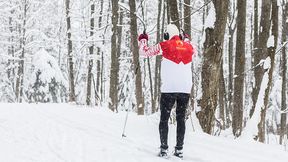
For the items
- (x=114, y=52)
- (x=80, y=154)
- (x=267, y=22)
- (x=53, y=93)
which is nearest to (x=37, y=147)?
(x=80, y=154)

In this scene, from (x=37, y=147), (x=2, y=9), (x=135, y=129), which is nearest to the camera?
(x=37, y=147)

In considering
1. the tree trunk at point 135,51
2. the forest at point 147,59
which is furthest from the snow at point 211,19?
the tree trunk at point 135,51

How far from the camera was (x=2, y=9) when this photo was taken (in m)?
34.2

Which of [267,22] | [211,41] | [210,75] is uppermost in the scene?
[267,22]

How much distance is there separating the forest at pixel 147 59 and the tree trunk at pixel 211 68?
2cm

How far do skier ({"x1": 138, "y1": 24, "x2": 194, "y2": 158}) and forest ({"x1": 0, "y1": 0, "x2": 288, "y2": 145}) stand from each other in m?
1.75

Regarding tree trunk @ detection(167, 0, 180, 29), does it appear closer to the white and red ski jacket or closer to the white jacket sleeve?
the white jacket sleeve

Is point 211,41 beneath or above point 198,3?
beneath

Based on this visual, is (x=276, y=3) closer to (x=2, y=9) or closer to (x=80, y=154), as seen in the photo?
(x=80, y=154)

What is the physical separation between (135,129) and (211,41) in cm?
236

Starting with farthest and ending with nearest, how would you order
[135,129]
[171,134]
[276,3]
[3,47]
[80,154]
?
[3,47] → [276,3] → [135,129] → [171,134] → [80,154]

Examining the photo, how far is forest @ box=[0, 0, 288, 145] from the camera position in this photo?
9075mm

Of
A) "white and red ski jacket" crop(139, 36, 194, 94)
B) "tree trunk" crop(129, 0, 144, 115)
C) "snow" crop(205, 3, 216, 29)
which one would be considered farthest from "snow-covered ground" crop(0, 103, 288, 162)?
"tree trunk" crop(129, 0, 144, 115)

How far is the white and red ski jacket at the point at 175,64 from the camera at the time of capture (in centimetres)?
625
